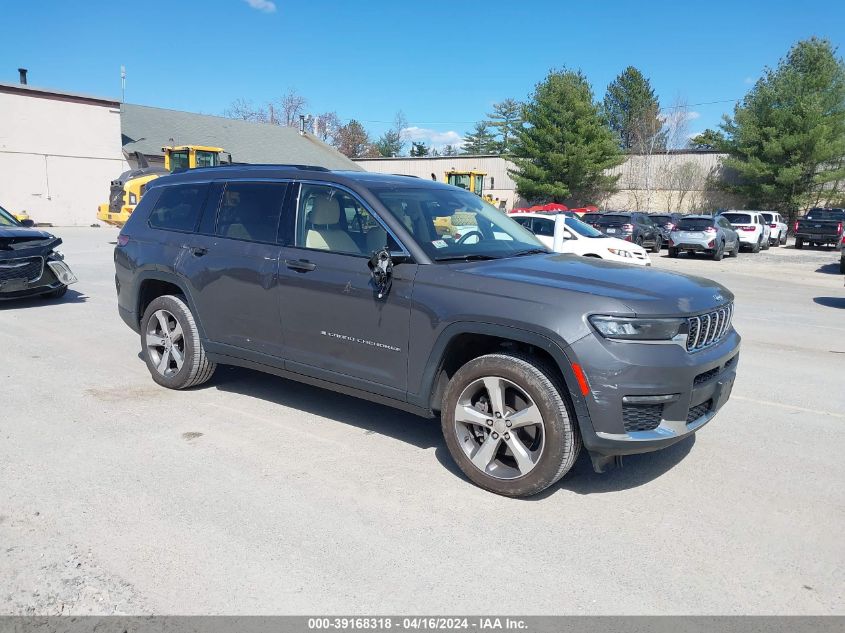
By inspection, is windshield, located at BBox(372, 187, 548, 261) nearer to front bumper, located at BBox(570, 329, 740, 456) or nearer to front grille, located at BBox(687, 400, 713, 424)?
front bumper, located at BBox(570, 329, 740, 456)

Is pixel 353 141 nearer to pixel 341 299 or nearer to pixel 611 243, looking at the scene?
pixel 611 243

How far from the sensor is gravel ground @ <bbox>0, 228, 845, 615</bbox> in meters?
3.08

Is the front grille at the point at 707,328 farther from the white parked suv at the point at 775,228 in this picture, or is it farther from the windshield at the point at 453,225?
the white parked suv at the point at 775,228

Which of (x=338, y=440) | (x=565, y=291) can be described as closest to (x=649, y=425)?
(x=565, y=291)

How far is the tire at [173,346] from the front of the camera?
18.9 ft

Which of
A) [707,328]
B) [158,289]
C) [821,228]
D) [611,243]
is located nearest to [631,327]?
[707,328]

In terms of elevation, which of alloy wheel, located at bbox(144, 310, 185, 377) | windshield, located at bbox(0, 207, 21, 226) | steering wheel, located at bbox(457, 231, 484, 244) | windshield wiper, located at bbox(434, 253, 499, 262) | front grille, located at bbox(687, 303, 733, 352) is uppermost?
steering wheel, located at bbox(457, 231, 484, 244)

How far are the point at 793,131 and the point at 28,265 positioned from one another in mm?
42678

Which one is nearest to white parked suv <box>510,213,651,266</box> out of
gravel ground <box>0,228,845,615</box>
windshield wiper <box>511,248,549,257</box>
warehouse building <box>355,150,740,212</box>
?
gravel ground <box>0,228,845,615</box>

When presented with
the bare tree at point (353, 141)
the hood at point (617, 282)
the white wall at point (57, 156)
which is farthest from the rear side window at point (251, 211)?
the bare tree at point (353, 141)

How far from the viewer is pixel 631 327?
3715 mm

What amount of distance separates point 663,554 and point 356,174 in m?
3.28

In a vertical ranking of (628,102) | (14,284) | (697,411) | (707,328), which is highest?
(628,102)

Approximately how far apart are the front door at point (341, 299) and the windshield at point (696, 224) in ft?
71.7
